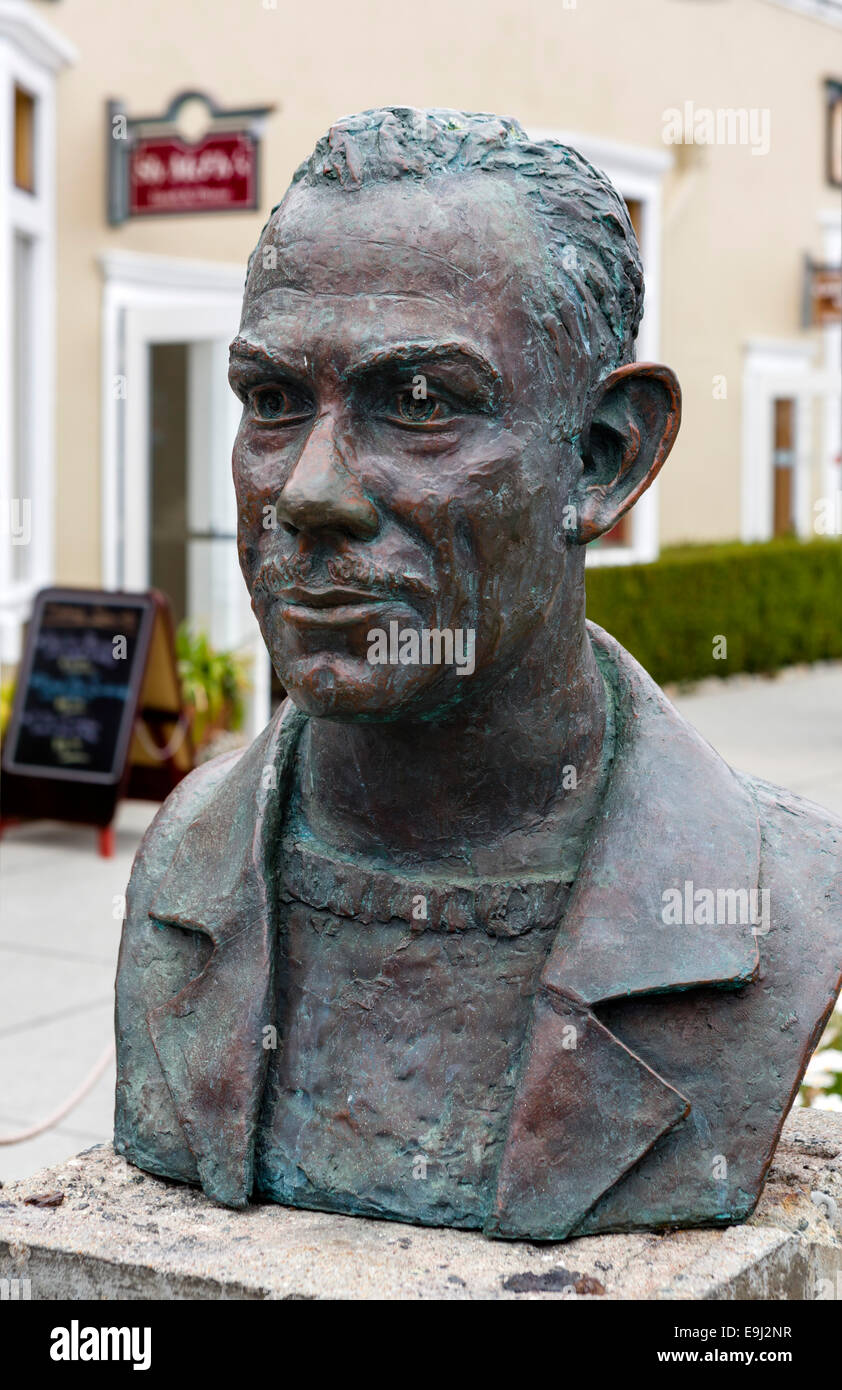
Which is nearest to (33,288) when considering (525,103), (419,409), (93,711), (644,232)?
(93,711)

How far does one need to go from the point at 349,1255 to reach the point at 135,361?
817cm

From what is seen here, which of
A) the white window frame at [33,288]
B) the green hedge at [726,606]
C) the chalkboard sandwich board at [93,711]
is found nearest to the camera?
the chalkboard sandwich board at [93,711]

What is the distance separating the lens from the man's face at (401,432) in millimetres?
2373

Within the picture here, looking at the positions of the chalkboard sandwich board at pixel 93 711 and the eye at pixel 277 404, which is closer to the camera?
the eye at pixel 277 404

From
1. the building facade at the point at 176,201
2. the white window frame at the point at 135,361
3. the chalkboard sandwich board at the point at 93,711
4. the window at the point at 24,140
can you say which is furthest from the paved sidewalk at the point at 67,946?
the window at the point at 24,140

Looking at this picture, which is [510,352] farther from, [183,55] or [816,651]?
[816,651]

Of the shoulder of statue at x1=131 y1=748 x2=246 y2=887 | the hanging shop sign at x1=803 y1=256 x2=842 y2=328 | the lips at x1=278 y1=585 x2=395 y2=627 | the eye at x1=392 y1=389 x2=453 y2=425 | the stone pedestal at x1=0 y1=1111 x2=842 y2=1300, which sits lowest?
the stone pedestal at x1=0 y1=1111 x2=842 y2=1300

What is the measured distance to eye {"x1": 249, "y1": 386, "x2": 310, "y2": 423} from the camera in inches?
97.7

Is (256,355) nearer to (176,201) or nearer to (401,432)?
(401,432)

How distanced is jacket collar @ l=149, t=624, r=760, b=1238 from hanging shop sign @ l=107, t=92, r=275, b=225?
635 centimetres

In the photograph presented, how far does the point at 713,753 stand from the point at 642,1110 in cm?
56

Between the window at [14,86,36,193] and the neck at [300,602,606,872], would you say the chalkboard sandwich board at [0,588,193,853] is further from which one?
the neck at [300,602,606,872]

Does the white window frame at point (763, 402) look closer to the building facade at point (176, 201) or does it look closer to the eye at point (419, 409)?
the building facade at point (176, 201)

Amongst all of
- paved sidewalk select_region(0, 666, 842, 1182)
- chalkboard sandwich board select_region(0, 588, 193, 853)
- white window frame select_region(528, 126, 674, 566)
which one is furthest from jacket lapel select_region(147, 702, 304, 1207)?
white window frame select_region(528, 126, 674, 566)
